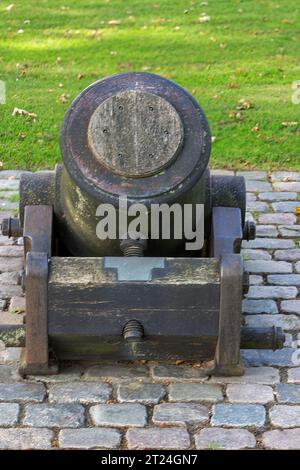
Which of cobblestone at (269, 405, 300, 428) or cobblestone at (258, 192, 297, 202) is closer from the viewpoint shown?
cobblestone at (269, 405, 300, 428)

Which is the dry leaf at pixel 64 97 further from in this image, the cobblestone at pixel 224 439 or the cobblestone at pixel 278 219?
the cobblestone at pixel 224 439

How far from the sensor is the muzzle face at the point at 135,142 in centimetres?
583

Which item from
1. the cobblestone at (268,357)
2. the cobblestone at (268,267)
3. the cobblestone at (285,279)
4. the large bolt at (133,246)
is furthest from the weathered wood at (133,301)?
the cobblestone at (268,267)

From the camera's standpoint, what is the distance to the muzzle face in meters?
5.83

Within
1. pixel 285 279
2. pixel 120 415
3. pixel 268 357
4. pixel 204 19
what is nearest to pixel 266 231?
pixel 285 279

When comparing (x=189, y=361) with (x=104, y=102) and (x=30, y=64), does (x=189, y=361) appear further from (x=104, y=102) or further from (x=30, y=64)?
(x=30, y=64)

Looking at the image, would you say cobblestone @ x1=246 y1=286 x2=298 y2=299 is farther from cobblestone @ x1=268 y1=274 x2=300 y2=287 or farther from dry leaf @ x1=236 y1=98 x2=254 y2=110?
dry leaf @ x1=236 y1=98 x2=254 y2=110

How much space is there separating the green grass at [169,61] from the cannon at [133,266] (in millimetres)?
3830

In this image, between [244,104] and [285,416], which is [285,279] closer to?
[285,416]

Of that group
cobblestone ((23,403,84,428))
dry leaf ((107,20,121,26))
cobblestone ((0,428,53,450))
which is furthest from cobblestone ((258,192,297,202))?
dry leaf ((107,20,121,26))

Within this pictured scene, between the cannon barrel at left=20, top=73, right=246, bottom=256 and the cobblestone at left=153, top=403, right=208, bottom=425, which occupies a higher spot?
the cannon barrel at left=20, top=73, right=246, bottom=256

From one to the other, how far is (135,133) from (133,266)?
711mm

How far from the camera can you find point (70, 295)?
19.2ft

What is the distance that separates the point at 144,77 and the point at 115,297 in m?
1.21
